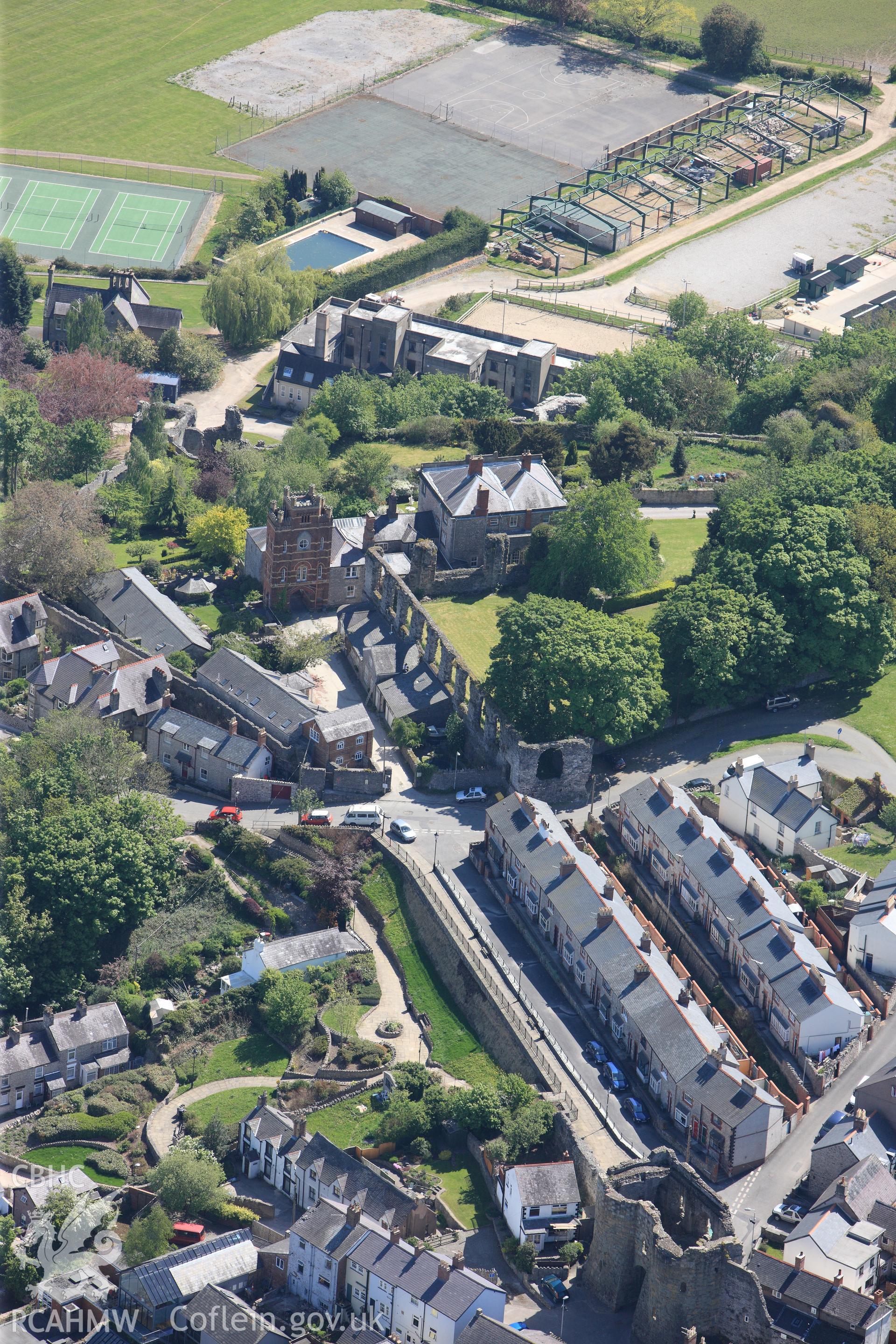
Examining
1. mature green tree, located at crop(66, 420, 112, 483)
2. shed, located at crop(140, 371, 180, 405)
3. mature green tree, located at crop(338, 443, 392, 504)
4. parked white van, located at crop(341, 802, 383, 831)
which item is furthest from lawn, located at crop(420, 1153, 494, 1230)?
shed, located at crop(140, 371, 180, 405)

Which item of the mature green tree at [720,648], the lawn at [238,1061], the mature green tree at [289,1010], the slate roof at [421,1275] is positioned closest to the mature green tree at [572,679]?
the mature green tree at [720,648]

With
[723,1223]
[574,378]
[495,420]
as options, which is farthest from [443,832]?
[574,378]

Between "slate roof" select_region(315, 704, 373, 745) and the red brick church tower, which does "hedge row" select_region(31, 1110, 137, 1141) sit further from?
the red brick church tower

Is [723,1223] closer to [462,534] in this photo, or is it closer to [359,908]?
[359,908]

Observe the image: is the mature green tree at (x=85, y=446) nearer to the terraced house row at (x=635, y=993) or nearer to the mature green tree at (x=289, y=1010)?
the terraced house row at (x=635, y=993)

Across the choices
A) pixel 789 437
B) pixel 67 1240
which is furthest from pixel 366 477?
pixel 67 1240

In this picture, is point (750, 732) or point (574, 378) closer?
Result: point (750, 732)
